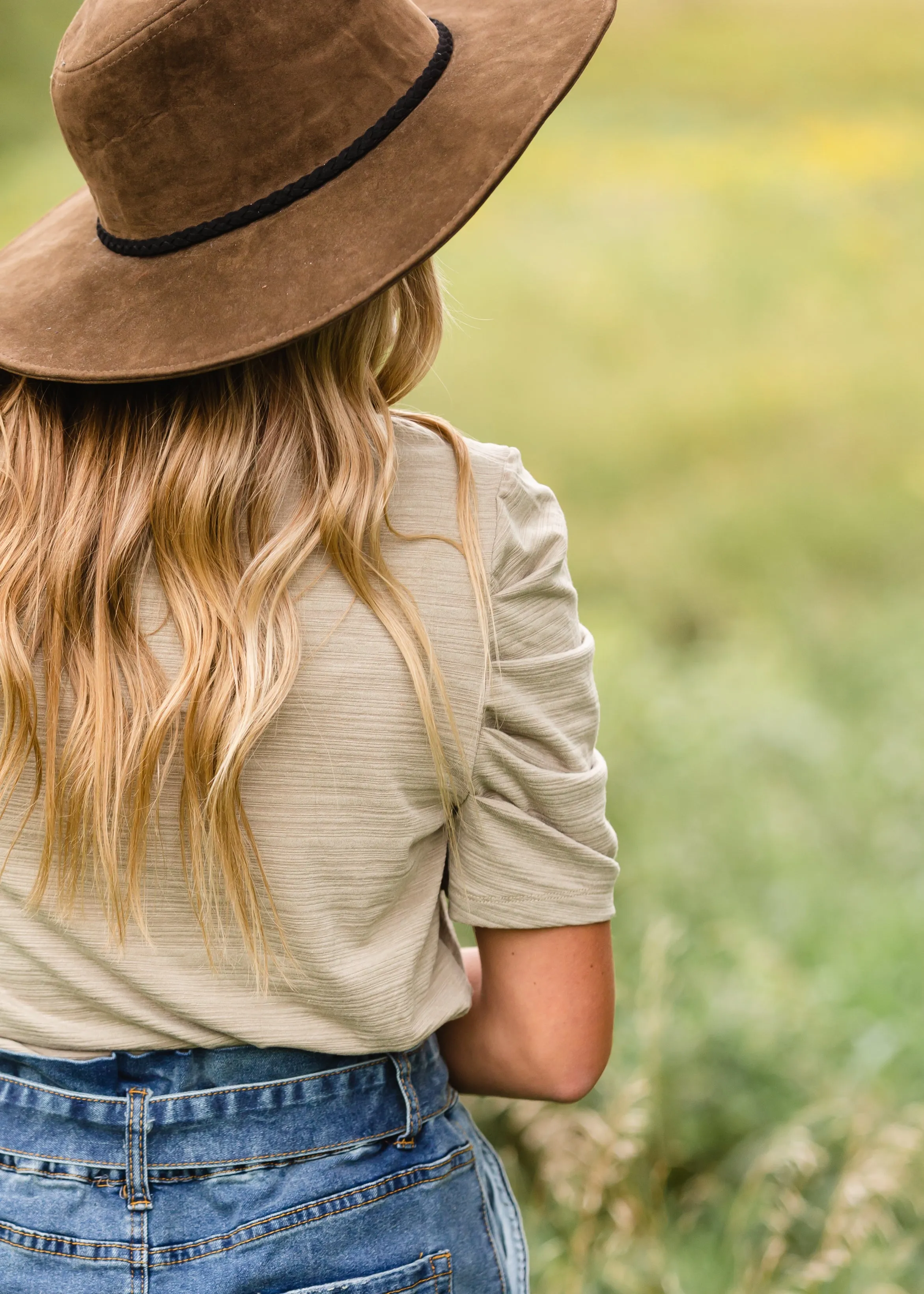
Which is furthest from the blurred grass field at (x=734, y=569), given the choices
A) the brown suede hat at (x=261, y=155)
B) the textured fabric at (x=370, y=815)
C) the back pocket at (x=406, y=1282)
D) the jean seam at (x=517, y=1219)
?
the brown suede hat at (x=261, y=155)

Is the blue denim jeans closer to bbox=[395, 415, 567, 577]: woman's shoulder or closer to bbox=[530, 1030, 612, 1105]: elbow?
bbox=[530, 1030, 612, 1105]: elbow

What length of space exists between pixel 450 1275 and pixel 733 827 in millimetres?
2813

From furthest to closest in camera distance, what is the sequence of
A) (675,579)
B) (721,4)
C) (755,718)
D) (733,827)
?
(721,4), (675,579), (755,718), (733,827)

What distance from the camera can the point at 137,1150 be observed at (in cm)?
110

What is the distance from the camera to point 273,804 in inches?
42.8

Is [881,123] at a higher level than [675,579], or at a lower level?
higher

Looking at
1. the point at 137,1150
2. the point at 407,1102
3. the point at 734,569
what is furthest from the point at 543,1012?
the point at 734,569

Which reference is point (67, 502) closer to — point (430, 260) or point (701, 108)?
point (430, 260)

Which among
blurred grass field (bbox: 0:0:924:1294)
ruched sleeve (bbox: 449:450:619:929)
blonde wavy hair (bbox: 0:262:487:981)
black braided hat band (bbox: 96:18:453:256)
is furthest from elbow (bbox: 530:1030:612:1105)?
black braided hat band (bbox: 96:18:453:256)

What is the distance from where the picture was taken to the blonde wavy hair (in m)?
1.03

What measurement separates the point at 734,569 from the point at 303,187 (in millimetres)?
5159

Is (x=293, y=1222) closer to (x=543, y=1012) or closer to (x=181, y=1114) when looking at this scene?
(x=181, y=1114)

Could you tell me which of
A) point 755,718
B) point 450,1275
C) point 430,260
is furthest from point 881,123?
point 450,1275

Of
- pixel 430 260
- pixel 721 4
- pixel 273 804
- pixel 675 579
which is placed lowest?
pixel 675 579
